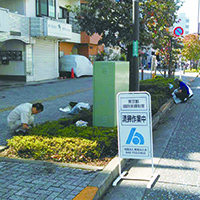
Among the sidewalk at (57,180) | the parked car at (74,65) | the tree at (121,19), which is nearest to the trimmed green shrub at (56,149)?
the sidewalk at (57,180)

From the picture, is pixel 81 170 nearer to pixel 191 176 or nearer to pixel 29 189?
pixel 29 189

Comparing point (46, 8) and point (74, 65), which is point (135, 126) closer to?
point (46, 8)

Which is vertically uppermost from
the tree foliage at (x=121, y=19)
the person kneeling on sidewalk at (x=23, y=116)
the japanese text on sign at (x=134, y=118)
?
the tree foliage at (x=121, y=19)

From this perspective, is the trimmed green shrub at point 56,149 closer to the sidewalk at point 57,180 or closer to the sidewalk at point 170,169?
the sidewalk at point 57,180

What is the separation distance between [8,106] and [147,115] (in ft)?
23.0

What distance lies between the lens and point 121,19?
34.1 feet

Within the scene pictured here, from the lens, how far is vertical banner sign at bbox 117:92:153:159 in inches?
179

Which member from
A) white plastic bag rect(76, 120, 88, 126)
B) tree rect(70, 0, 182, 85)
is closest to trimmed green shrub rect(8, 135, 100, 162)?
white plastic bag rect(76, 120, 88, 126)

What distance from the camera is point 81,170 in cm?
464

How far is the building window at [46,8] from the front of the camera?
2089 cm

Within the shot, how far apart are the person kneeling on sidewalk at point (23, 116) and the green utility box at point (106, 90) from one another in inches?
45.7

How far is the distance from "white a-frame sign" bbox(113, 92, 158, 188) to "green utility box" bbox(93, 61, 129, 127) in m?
1.78

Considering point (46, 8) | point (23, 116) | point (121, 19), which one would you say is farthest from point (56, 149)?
point (46, 8)

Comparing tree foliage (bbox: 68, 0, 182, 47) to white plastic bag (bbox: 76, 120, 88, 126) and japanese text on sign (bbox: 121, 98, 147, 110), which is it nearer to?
white plastic bag (bbox: 76, 120, 88, 126)
